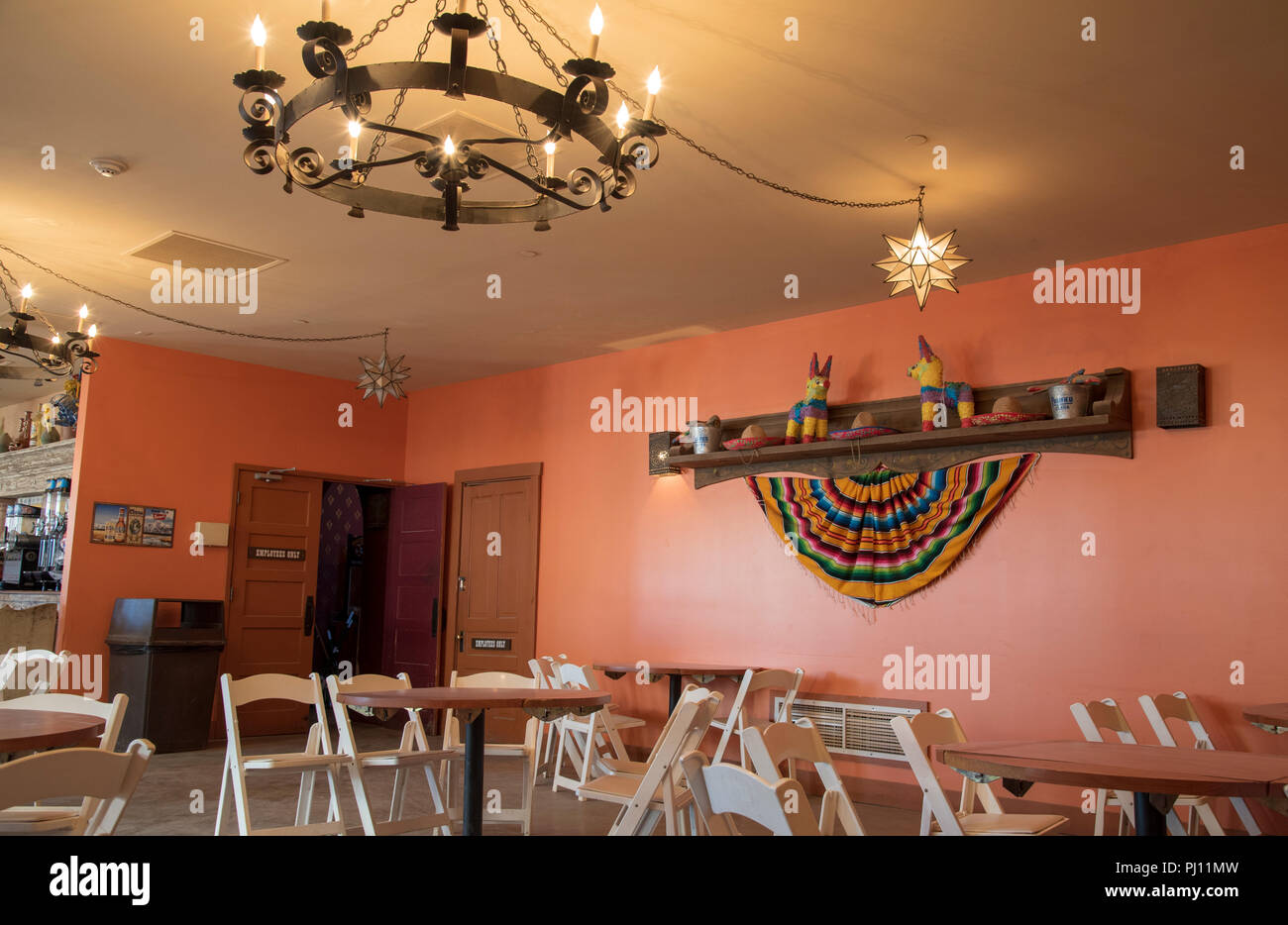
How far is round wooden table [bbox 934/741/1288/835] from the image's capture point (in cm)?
237

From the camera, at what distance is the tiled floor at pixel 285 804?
5367mm

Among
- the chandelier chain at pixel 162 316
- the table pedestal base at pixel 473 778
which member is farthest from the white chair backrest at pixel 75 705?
the chandelier chain at pixel 162 316

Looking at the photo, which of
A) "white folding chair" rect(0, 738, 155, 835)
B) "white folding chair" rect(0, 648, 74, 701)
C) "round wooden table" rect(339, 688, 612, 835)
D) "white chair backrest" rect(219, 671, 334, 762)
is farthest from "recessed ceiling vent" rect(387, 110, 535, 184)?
"white folding chair" rect(0, 648, 74, 701)

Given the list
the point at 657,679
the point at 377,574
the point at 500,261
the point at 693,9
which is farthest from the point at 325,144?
the point at 377,574

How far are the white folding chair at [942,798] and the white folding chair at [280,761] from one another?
2456 mm

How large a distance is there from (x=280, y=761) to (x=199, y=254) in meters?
3.42

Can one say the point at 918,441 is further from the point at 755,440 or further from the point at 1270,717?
the point at 1270,717

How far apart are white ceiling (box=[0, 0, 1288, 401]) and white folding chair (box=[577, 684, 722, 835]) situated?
2490 millimetres

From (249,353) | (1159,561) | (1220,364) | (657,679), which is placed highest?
(249,353)

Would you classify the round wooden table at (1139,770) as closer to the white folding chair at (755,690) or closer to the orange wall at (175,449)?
the white folding chair at (755,690)

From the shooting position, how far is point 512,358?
28.7 ft

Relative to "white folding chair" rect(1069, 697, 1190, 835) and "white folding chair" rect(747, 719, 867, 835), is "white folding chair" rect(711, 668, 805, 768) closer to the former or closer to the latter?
"white folding chair" rect(1069, 697, 1190, 835)
